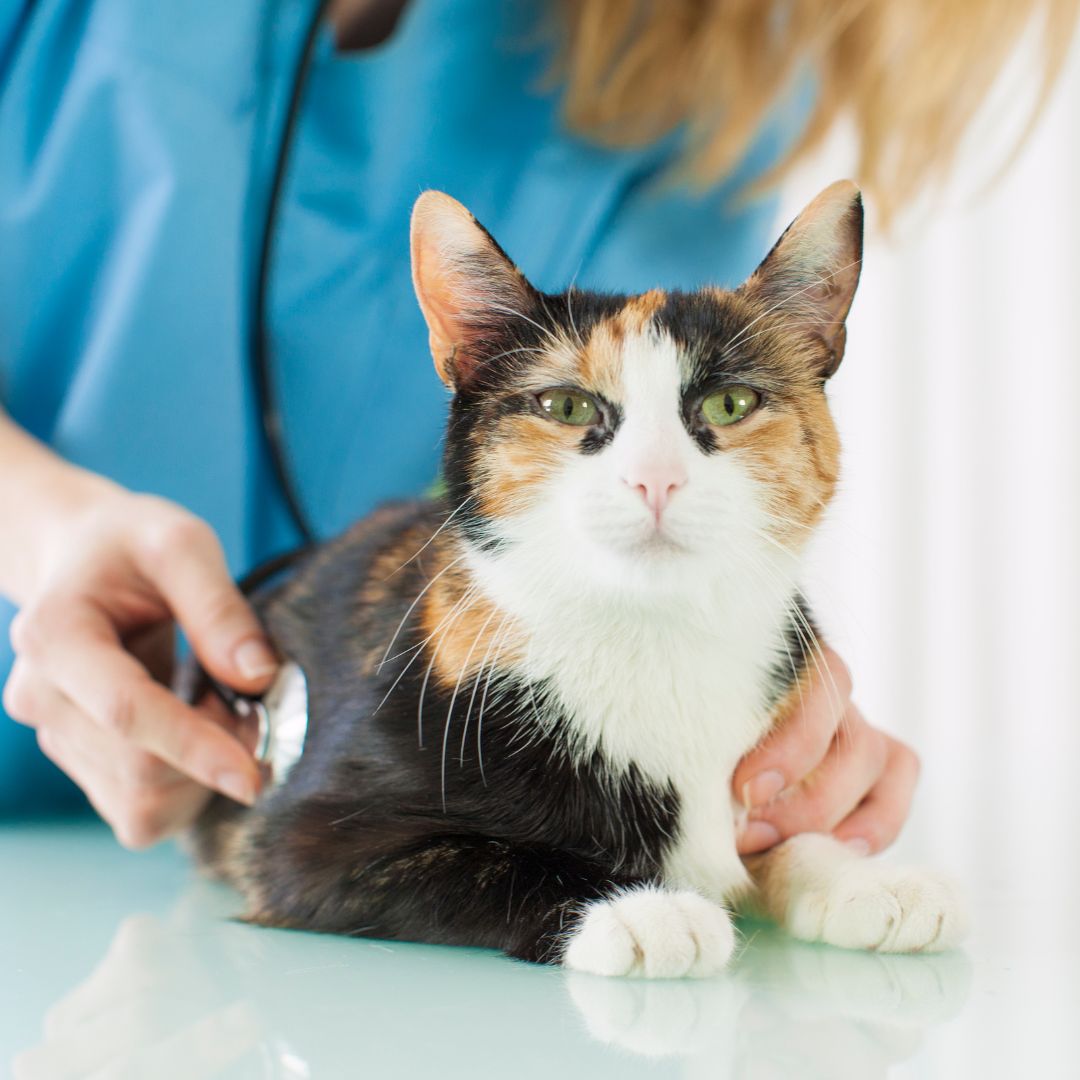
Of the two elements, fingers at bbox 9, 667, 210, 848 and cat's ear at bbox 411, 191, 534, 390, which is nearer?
cat's ear at bbox 411, 191, 534, 390

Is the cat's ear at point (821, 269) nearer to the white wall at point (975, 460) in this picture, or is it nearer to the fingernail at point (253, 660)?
Answer: the fingernail at point (253, 660)

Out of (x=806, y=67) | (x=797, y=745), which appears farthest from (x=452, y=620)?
(x=806, y=67)

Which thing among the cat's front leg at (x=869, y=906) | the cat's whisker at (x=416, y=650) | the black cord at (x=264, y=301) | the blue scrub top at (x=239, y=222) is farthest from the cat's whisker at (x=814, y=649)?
the blue scrub top at (x=239, y=222)

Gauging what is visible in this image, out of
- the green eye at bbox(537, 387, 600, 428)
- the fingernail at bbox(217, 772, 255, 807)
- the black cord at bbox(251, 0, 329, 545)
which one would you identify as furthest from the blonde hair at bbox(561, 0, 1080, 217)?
the fingernail at bbox(217, 772, 255, 807)

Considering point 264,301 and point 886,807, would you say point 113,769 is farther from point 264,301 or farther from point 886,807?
point 886,807

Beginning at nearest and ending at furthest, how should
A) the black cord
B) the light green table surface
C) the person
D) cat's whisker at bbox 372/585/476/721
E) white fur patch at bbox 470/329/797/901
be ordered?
the light green table surface → white fur patch at bbox 470/329/797/901 → cat's whisker at bbox 372/585/476/721 → the black cord → the person

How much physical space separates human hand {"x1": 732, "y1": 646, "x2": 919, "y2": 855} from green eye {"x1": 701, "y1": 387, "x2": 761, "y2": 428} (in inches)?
8.3

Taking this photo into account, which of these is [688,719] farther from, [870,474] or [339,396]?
[870,474]

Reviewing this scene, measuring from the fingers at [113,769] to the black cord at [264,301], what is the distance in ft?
0.83

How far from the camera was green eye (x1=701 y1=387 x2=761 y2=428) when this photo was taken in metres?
0.68

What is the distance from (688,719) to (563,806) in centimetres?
9

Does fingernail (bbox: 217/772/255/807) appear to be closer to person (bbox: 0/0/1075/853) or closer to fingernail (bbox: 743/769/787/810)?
person (bbox: 0/0/1075/853)

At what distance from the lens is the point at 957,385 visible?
219cm

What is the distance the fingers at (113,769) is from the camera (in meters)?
0.97
